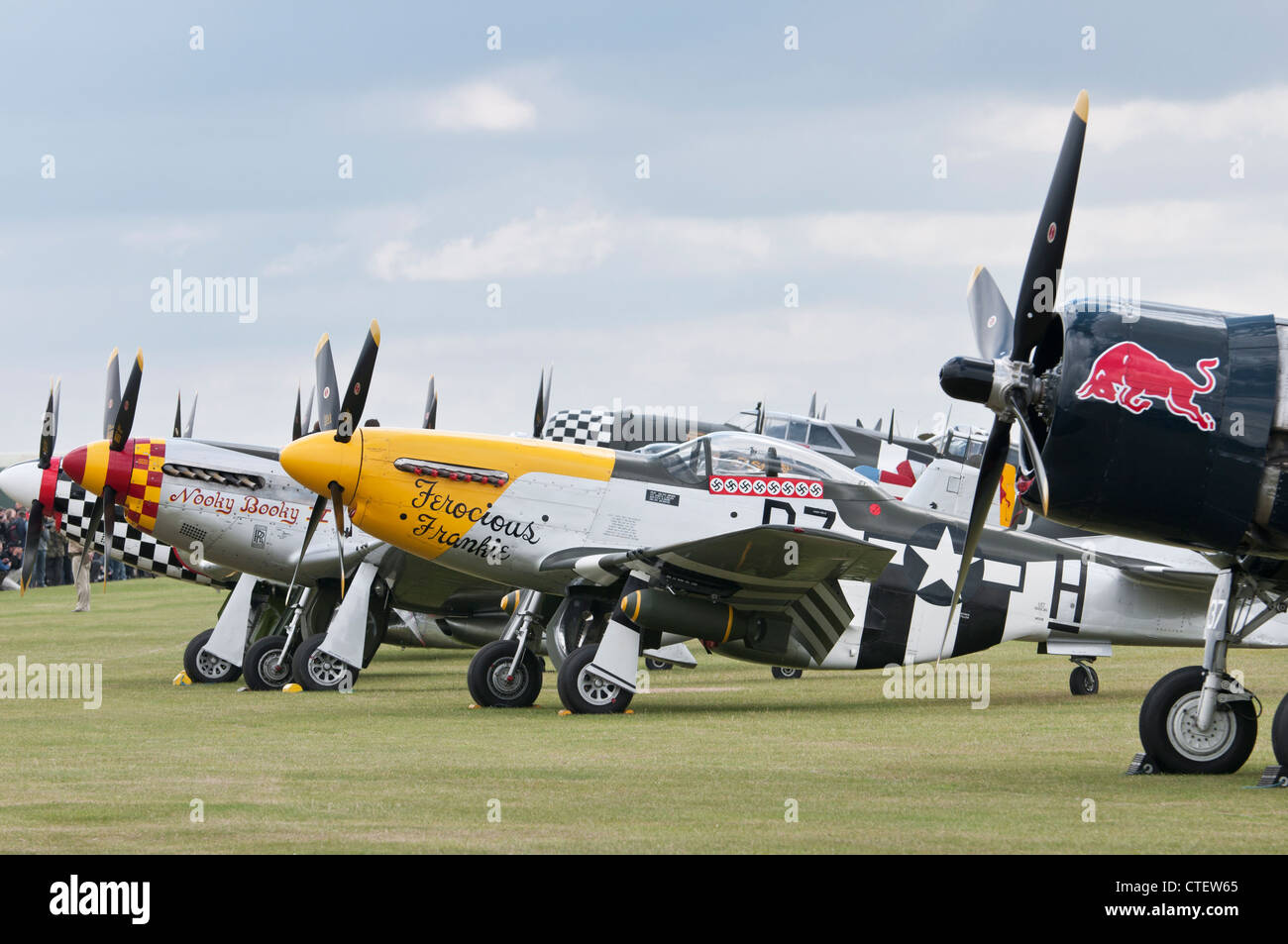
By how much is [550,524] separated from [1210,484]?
7386 millimetres

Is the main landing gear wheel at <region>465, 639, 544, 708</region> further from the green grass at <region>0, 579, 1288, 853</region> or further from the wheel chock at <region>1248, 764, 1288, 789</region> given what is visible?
the wheel chock at <region>1248, 764, 1288, 789</region>

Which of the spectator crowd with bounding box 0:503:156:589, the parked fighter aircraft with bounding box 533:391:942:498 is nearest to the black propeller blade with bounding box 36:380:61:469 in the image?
the parked fighter aircraft with bounding box 533:391:942:498

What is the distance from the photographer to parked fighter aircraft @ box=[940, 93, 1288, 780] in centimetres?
827

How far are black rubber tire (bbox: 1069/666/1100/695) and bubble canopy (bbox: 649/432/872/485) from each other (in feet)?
10.0

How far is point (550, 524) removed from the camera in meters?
14.6

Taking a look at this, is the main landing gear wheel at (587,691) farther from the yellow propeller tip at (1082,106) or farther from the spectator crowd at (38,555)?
the spectator crowd at (38,555)

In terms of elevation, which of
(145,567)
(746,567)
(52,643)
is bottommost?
(52,643)

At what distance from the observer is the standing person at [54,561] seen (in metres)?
45.2

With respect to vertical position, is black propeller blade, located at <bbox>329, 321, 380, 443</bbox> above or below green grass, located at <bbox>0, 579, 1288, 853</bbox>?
above

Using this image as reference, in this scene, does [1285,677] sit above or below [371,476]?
below

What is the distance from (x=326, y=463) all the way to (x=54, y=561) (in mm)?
36006

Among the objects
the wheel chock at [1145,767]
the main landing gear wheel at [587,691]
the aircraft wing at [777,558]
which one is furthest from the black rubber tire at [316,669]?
the wheel chock at [1145,767]
